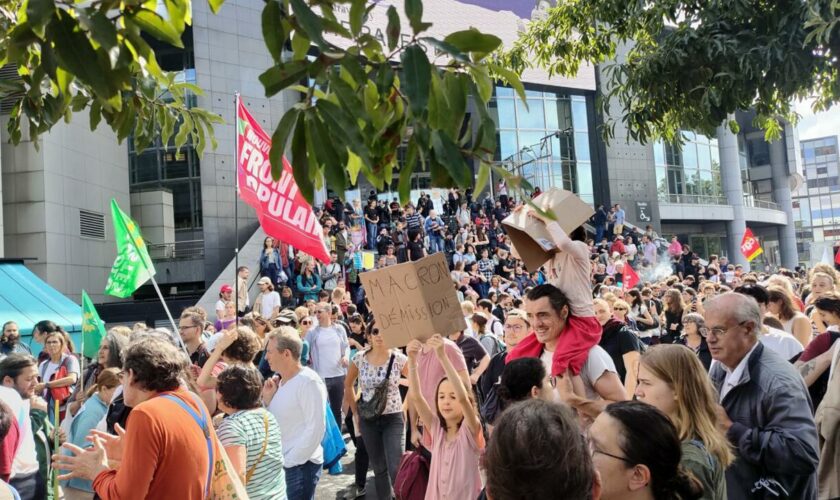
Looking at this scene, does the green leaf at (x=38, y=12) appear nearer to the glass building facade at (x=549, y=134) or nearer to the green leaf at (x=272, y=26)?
the green leaf at (x=272, y=26)

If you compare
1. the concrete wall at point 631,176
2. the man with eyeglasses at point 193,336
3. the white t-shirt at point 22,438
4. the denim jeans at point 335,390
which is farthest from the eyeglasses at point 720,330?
the concrete wall at point 631,176

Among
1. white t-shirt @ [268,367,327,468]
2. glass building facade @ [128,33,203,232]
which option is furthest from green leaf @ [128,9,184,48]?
glass building facade @ [128,33,203,232]

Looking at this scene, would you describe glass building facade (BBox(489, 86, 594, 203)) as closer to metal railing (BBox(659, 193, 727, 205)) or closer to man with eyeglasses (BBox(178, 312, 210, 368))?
metal railing (BBox(659, 193, 727, 205))

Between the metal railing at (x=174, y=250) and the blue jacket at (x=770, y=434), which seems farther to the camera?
the metal railing at (x=174, y=250)

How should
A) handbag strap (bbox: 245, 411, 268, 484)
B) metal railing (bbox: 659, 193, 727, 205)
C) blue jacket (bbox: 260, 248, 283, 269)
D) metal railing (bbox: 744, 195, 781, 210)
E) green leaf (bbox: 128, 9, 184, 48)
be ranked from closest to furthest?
green leaf (bbox: 128, 9, 184, 48)
handbag strap (bbox: 245, 411, 268, 484)
blue jacket (bbox: 260, 248, 283, 269)
metal railing (bbox: 659, 193, 727, 205)
metal railing (bbox: 744, 195, 781, 210)

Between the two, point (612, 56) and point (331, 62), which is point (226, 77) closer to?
point (612, 56)

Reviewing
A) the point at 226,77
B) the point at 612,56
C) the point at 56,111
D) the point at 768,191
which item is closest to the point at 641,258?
the point at 226,77

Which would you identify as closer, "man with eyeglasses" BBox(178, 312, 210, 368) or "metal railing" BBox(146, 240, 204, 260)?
"man with eyeglasses" BBox(178, 312, 210, 368)

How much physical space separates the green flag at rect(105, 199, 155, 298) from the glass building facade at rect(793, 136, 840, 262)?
342 feet

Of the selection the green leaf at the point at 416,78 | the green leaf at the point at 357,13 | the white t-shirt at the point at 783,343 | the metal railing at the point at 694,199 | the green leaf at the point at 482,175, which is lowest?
the white t-shirt at the point at 783,343

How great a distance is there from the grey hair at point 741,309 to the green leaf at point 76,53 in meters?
3.03

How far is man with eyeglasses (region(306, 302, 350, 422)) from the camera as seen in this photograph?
970 centimetres

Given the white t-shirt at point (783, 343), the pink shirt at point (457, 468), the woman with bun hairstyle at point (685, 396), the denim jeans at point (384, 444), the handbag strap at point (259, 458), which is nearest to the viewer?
the woman with bun hairstyle at point (685, 396)

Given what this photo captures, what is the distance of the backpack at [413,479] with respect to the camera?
4.85m
